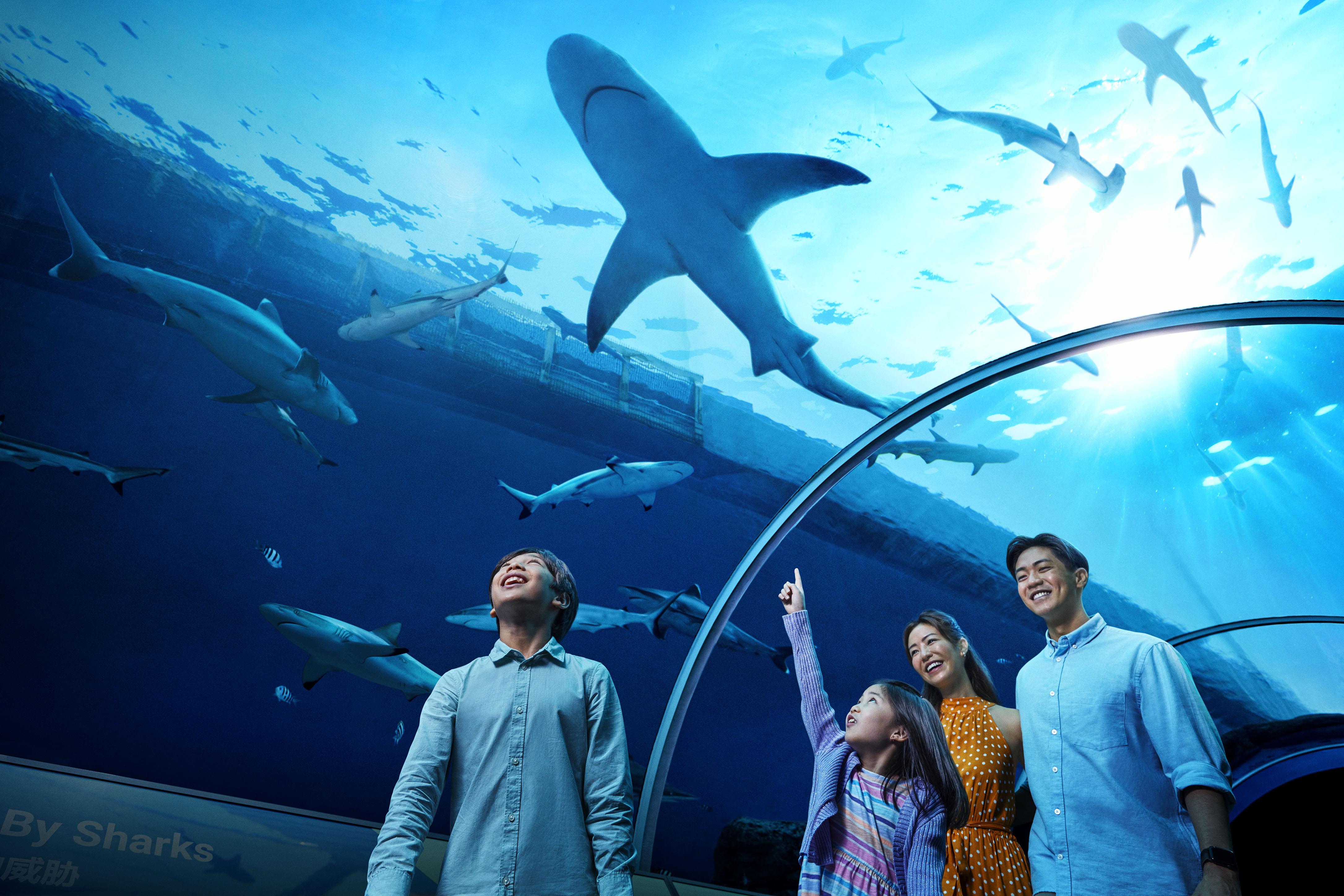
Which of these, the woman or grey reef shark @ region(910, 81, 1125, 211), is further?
grey reef shark @ region(910, 81, 1125, 211)

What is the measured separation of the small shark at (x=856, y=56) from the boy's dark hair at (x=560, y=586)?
5357mm

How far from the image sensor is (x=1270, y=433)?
35.3 feet

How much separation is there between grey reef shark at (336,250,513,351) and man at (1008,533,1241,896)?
5.15 meters

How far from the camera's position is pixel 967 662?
3.58 metres

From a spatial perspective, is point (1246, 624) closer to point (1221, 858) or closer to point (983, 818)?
point (983, 818)

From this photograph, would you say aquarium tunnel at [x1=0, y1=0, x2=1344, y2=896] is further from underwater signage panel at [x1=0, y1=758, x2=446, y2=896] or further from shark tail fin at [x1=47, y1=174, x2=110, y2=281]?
underwater signage panel at [x1=0, y1=758, x2=446, y2=896]

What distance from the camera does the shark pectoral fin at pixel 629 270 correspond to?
7246 mm

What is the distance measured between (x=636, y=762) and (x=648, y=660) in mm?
3139

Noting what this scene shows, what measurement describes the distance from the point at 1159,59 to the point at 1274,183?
84.2 inches

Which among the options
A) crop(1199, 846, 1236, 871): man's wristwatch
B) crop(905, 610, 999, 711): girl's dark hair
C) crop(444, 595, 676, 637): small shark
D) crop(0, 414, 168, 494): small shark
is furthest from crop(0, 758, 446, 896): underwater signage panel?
crop(444, 595, 676, 637): small shark

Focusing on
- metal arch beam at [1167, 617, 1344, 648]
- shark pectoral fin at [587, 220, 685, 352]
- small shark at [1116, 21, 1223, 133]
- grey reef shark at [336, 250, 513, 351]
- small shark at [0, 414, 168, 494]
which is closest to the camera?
small shark at [1116, 21, 1223, 133]

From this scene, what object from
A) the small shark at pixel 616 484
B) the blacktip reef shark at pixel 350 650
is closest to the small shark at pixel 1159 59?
the small shark at pixel 616 484

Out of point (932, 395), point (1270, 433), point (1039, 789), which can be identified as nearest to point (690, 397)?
point (932, 395)

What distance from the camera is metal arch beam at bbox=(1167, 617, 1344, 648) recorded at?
798 cm
